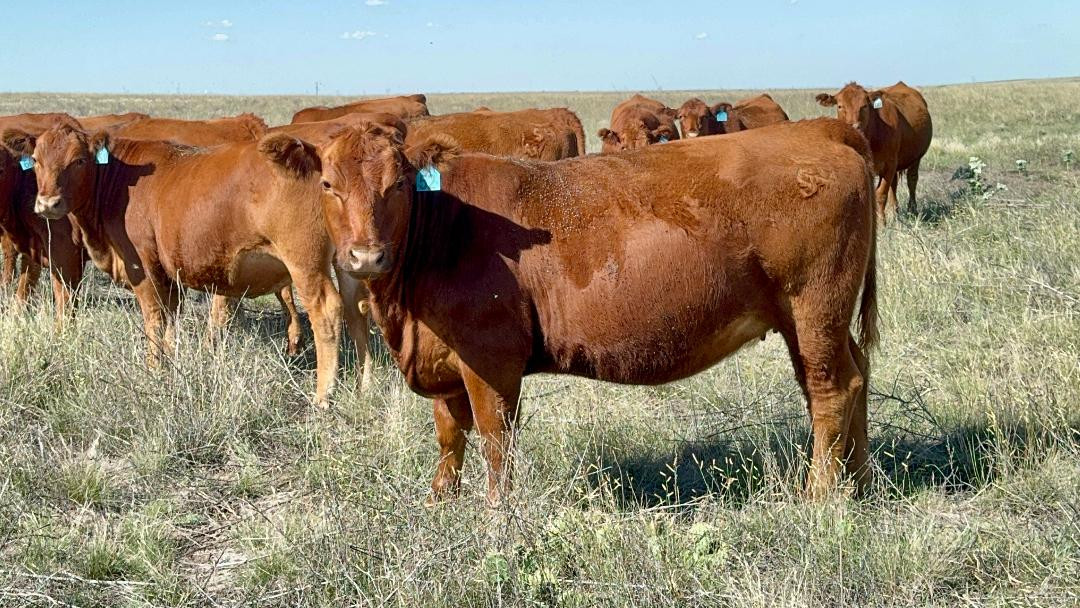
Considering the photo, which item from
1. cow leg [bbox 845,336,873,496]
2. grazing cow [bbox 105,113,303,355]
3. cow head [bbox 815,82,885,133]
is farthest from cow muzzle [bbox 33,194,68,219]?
cow head [bbox 815,82,885,133]

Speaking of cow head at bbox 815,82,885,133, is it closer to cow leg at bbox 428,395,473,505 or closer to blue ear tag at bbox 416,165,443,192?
cow leg at bbox 428,395,473,505

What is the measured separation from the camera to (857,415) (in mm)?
4969

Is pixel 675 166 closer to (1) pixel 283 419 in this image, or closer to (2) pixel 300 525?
(2) pixel 300 525

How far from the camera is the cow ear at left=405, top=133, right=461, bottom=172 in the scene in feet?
15.0

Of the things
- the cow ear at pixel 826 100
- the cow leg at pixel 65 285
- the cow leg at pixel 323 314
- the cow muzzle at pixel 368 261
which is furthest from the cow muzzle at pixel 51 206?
the cow ear at pixel 826 100

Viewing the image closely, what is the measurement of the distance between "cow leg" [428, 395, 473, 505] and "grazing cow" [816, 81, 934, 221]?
966 centimetres

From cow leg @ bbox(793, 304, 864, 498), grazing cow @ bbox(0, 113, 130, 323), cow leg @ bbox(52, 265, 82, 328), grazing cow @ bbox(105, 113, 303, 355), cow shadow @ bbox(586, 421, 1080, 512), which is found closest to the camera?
cow leg @ bbox(793, 304, 864, 498)

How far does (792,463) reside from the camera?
4660 millimetres

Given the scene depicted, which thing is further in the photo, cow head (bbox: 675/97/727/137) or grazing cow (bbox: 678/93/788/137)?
grazing cow (bbox: 678/93/788/137)

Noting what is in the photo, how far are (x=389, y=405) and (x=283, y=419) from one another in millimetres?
610

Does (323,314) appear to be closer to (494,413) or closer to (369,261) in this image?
(494,413)

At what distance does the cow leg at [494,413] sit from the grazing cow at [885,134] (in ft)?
32.5

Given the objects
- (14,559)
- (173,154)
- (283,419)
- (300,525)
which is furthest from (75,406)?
(173,154)

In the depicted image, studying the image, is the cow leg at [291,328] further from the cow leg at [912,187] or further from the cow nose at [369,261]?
the cow leg at [912,187]
